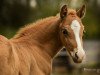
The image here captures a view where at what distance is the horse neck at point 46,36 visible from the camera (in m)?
10.2

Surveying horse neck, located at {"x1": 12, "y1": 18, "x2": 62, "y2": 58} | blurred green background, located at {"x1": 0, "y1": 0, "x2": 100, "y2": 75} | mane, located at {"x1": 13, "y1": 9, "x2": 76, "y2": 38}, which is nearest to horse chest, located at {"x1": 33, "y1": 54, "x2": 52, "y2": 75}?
horse neck, located at {"x1": 12, "y1": 18, "x2": 62, "y2": 58}

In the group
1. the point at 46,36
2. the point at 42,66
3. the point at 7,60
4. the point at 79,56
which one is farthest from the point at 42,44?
the point at 7,60

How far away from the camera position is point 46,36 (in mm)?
10219

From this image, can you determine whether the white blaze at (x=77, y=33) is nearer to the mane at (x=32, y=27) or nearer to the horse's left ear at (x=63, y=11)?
the horse's left ear at (x=63, y=11)

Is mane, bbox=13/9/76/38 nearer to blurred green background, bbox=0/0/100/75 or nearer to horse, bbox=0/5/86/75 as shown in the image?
horse, bbox=0/5/86/75

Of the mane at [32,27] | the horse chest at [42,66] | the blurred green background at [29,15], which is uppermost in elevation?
the blurred green background at [29,15]

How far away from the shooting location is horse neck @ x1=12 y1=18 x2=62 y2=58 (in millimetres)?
10164

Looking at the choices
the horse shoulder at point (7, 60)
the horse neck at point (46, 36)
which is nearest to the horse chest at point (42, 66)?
the horse neck at point (46, 36)

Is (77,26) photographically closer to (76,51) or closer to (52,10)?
(76,51)

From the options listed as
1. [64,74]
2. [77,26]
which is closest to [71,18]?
[77,26]

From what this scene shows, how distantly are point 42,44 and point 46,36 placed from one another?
0.68 feet

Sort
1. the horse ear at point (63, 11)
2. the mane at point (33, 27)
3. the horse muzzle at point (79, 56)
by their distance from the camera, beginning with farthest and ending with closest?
the mane at point (33, 27)
the horse ear at point (63, 11)
the horse muzzle at point (79, 56)

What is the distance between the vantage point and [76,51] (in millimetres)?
9367

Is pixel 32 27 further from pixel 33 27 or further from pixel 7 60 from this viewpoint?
pixel 7 60
